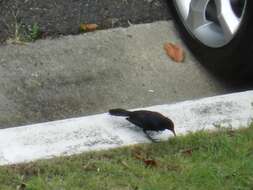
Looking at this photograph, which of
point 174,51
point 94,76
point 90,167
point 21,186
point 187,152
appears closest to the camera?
point 21,186

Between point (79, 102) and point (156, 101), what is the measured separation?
1.52 ft

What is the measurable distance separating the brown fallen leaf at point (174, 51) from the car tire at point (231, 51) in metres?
0.07

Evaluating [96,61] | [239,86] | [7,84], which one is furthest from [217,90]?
[7,84]

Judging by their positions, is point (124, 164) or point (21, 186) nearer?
point (21, 186)

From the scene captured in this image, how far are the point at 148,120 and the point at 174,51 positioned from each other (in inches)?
56.6

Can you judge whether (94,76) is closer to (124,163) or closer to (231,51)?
(231,51)

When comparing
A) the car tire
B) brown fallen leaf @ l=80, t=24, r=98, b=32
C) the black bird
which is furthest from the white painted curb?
brown fallen leaf @ l=80, t=24, r=98, b=32

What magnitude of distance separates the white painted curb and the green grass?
0.06 m

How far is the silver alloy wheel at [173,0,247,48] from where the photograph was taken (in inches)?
177

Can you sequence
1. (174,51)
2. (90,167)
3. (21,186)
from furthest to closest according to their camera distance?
(174,51), (90,167), (21,186)

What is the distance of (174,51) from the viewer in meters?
5.11

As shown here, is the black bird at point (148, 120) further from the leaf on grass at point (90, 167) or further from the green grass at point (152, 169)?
the leaf on grass at point (90, 167)

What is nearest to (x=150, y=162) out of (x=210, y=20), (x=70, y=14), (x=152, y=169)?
(x=152, y=169)

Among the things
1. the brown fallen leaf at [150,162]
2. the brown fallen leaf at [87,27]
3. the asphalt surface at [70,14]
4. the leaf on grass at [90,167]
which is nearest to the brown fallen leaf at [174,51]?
the asphalt surface at [70,14]
